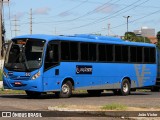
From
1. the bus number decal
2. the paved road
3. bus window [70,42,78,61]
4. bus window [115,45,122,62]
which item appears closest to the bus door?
the paved road

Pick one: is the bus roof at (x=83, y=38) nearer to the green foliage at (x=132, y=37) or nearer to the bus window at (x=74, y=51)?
the bus window at (x=74, y=51)

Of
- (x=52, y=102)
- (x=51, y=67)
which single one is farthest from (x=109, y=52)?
(x=52, y=102)

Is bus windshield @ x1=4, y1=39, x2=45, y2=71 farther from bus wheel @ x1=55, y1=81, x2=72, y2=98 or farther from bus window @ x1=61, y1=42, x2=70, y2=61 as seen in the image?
bus wheel @ x1=55, y1=81, x2=72, y2=98

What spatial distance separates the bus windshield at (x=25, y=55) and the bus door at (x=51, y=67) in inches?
16.9

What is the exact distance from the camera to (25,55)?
24.2 meters

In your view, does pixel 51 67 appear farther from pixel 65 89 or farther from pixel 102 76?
pixel 102 76

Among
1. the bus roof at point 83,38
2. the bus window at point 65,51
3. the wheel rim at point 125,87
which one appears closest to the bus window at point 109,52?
the bus roof at point 83,38

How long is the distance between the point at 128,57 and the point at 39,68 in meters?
7.89

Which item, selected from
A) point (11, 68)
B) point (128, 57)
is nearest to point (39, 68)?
point (11, 68)

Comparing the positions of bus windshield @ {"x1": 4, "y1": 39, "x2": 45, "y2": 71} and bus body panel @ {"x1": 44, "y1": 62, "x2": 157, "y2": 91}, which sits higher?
bus windshield @ {"x1": 4, "y1": 39, "x2": 45, "y2": 71}

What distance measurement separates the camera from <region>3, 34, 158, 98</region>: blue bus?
24250 mm

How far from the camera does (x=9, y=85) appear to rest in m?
24.8

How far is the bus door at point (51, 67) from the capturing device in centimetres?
2444

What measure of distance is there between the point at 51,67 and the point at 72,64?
165 cm
